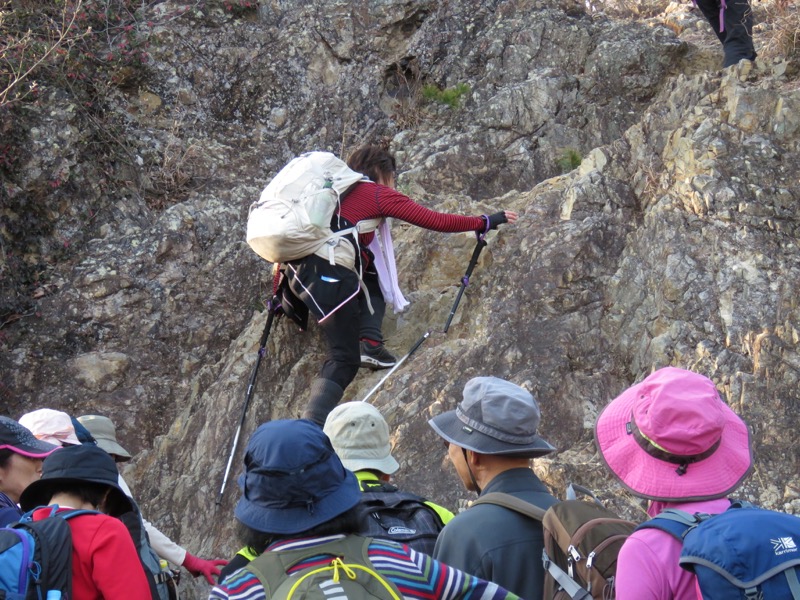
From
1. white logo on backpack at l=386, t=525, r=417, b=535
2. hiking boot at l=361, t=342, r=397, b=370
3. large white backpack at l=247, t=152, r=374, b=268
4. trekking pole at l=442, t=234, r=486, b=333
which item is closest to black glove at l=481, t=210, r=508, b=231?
trekking pole at l=442, t=234, r=486, b=333

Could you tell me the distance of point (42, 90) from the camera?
9594 mm

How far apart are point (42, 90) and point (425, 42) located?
14.7ft

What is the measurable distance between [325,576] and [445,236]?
5712 millimetres

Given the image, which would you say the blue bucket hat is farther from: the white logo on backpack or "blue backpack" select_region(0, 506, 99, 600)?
the white logo on backpack

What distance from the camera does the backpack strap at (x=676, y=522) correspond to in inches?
95.7

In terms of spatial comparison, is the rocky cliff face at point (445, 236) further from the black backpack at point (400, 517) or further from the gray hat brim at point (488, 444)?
the gray hat brim at point (488, 444)

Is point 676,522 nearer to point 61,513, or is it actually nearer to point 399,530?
point 399,530

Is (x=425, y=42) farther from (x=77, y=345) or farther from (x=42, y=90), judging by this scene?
(x=77, y=345)

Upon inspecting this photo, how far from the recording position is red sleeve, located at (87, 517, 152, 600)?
2951 millimetres

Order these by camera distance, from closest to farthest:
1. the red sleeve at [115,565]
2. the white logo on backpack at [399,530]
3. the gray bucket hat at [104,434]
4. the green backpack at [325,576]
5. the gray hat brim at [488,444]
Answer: the green backpack at [325,576], the red sleeve at [115,565], the gray hat brim at [488,444], the white logo on backpack at [399,530], the gray bucket hat at [104,434]

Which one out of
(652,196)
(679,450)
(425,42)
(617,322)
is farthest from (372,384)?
(425,42)

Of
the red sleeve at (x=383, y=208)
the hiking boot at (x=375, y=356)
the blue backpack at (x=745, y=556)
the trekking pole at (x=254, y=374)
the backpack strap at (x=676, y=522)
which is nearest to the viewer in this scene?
the blue backpack at (x=745, y=556)

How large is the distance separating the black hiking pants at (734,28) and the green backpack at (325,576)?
6.53m

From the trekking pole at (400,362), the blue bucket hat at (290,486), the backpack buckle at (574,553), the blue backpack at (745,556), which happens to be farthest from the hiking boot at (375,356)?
the blue backpack at (745,556)
